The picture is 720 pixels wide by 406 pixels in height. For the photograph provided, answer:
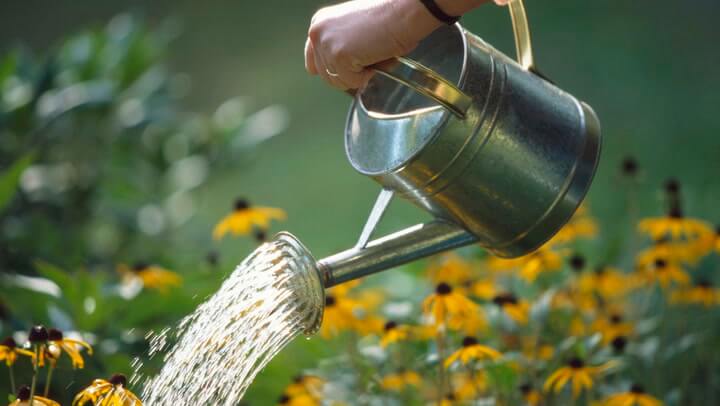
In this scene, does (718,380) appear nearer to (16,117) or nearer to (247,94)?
(16,117)

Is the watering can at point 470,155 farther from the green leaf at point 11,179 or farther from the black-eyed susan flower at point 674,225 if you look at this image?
the green leaf at point 11,179

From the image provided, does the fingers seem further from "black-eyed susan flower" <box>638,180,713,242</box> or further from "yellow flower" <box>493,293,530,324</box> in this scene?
"black-eyed susan flower" <box>638,180,713,242</box>

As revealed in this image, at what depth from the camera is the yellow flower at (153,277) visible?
1.65 metres

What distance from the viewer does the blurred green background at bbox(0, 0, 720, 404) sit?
3.18 meters

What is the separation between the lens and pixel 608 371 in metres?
1.41

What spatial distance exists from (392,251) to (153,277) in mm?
733

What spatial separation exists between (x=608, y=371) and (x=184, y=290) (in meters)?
0.64

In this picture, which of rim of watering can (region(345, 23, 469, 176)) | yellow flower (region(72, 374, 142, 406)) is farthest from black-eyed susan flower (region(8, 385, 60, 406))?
rim of watering can (region(345, 23, 469, 176))

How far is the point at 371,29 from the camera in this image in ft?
3.02

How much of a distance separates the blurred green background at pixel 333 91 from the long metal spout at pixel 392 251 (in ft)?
4.61

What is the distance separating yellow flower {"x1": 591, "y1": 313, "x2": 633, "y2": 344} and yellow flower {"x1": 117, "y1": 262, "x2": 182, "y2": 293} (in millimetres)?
666

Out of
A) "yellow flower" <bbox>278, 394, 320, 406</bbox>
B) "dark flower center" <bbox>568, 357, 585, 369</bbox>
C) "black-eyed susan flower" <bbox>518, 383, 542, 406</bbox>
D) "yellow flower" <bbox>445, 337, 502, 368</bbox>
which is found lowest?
"black-eyed susan flower" <bbox>518, 383, 542, 406</bbox>

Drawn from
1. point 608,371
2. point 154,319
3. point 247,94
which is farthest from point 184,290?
point 247,94

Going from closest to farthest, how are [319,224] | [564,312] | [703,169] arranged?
1. [564,312]
2. [703,169]
3. [319,224]
